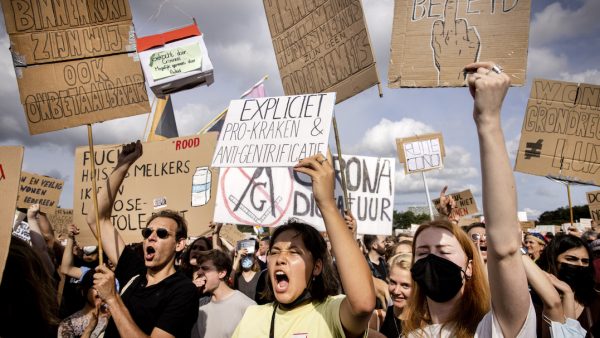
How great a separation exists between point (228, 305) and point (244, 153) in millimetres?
1323

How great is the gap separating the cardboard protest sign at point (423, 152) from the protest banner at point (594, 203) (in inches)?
113

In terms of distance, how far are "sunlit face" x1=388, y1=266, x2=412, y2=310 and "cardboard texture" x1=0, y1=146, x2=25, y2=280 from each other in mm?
2421

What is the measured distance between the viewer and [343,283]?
2.23 metres

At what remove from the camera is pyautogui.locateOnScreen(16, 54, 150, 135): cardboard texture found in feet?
13.6

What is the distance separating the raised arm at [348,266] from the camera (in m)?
2.20

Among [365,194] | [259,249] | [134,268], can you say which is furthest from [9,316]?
[259,249]

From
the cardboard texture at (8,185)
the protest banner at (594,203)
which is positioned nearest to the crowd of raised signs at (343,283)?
the cardboard texture at (8,185)

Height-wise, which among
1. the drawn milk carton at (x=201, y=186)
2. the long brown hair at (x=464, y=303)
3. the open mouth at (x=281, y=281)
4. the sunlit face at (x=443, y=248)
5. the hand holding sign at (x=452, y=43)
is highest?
the hand holding sign at (x=452, y=43)

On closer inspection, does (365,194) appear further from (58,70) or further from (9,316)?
(9,316)

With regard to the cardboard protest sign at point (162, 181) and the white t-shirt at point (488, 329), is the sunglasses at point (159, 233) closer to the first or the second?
the white t-shirt at point (488, 329)

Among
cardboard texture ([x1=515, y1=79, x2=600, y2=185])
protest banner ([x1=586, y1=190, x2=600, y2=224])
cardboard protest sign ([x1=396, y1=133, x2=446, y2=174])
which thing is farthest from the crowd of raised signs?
protest banner ([x1=586, y1=190, x2=600, y2=224])

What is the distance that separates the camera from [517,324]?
173 centimetres

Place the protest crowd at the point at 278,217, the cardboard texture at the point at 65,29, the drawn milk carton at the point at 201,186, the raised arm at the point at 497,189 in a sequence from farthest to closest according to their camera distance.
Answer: the drawn milk carton at the point at 201,186 → the cardboard texture at the point at 65,29 → the protest crowd at the point at 278,217 → the raised arm at the point at 497,189

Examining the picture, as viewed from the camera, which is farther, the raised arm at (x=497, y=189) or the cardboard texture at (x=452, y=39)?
the cardboard texture at (x=452, y=39)
